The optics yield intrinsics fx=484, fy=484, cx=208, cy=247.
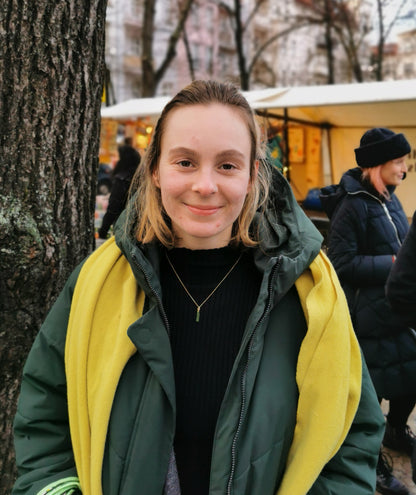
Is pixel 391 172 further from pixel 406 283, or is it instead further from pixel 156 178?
pixel 156 178

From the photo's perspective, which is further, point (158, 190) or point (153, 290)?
point (158, 190)

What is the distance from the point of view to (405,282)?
84.7 inches

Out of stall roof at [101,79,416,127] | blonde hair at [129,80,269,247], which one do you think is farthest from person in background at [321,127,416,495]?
stall roof at [101,79,416,127]

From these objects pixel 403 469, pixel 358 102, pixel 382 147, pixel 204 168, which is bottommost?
pixel 403 469

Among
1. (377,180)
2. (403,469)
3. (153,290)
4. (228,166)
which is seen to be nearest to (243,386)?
(153,290)

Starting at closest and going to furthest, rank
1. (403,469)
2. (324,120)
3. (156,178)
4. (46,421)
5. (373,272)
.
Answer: (46,421), (156,178), (373,272), (403,469), (324,120)

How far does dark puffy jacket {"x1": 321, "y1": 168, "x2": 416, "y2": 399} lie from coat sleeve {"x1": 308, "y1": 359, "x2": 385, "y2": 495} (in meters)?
1.73

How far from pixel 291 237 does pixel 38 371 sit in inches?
30.5

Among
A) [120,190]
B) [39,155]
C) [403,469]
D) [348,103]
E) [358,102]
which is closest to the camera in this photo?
[39,155]

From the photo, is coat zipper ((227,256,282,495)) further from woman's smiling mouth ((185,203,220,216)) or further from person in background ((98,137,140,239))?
person in background ((98,137,140,239))

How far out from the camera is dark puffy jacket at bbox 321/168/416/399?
2939 mm

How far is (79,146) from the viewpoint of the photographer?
1.97 meters

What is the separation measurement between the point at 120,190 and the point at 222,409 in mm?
3858

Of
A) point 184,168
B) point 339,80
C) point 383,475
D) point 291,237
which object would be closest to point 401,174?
point 383,475
